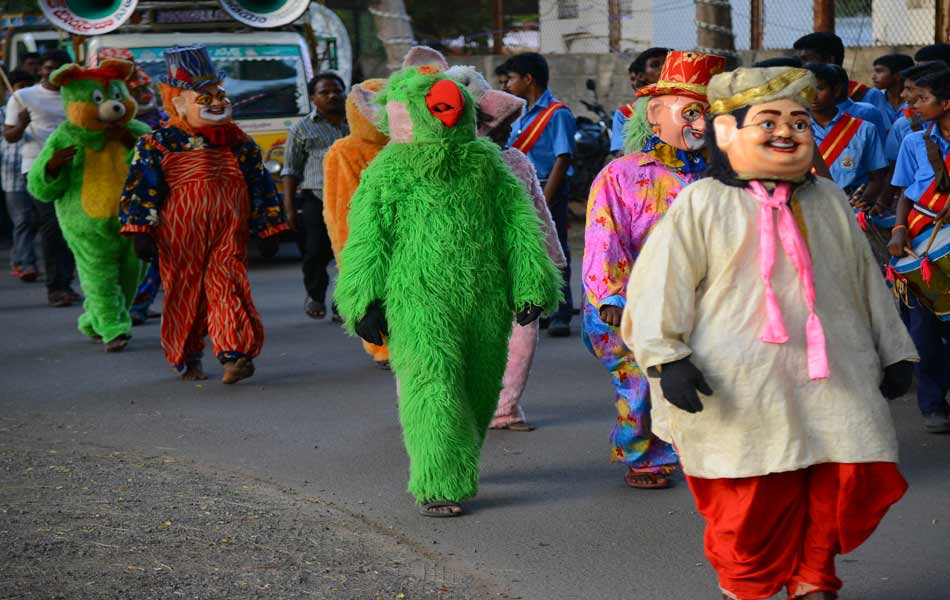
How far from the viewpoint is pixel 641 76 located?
992cm

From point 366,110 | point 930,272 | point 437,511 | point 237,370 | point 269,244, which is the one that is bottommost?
point 237,370

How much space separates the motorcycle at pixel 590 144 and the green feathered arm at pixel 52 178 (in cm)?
841

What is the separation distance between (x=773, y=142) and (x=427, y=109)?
6.64 feet

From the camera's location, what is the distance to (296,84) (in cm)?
1501

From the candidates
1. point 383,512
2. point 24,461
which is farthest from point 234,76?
point 383,512

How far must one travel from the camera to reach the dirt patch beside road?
4988 millimetres

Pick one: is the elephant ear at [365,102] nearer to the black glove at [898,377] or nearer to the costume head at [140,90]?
the black glove at [898,377]

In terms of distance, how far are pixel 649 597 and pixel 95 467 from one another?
10.1 feet

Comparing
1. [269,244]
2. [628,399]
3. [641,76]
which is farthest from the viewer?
[641,76]

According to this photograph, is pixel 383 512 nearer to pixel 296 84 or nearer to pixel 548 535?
pixel 548 535

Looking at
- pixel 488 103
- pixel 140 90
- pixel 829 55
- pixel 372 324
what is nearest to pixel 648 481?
pixel 372 324

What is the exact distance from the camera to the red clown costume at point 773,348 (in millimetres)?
4141

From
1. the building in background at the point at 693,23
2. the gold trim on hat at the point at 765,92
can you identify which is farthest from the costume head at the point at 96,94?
the building in background at the point at 693,23

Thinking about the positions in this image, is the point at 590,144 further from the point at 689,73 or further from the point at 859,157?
the point at 689,73
